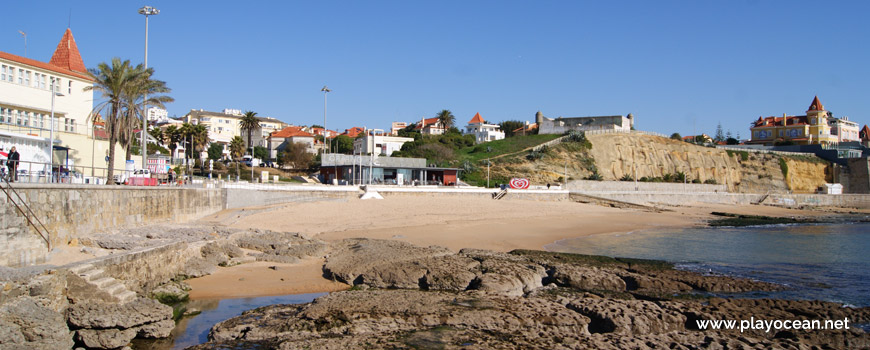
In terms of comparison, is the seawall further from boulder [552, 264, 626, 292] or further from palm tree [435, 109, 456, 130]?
palm tree [435, 109, 456, 130]

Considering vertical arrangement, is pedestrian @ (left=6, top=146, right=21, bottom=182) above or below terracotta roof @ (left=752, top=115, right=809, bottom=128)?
below

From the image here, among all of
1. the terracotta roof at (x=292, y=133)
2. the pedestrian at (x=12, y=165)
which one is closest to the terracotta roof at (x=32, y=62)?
the pedestrian at (x=12, y=165)

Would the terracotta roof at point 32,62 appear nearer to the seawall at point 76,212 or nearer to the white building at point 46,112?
the white building at point 46,112

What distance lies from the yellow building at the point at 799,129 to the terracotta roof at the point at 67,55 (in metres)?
109

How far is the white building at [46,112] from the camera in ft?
81.9

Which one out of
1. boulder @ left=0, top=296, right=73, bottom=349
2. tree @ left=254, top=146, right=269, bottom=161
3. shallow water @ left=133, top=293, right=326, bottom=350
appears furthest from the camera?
tree @ left=254, top=146, right=269, bottom=161

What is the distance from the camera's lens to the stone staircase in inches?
431

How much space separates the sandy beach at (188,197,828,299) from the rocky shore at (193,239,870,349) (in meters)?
2.07

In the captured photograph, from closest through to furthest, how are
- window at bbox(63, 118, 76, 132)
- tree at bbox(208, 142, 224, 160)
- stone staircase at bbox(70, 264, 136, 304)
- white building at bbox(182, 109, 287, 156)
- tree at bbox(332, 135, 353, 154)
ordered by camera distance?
stone staircase at bbox(70, 264, 136, 304) → window at bbox(63, 118, 76, 132) → tree at bbox(208, 142, 224, 160) → tree at bbox(332, 135, 353, 154) → white building at bbox(182, 109, 287, 156)

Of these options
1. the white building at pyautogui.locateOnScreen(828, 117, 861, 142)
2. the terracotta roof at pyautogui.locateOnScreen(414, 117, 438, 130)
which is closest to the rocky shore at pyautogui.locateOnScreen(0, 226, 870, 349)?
the terracotta roof at pyautogui.locateOnScreen(414, 117, 438, 130)

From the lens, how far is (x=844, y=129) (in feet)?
358

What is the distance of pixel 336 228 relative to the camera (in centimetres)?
2567

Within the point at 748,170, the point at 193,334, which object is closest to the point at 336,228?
the point at 193,334

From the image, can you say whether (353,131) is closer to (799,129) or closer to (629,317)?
(799,129)
